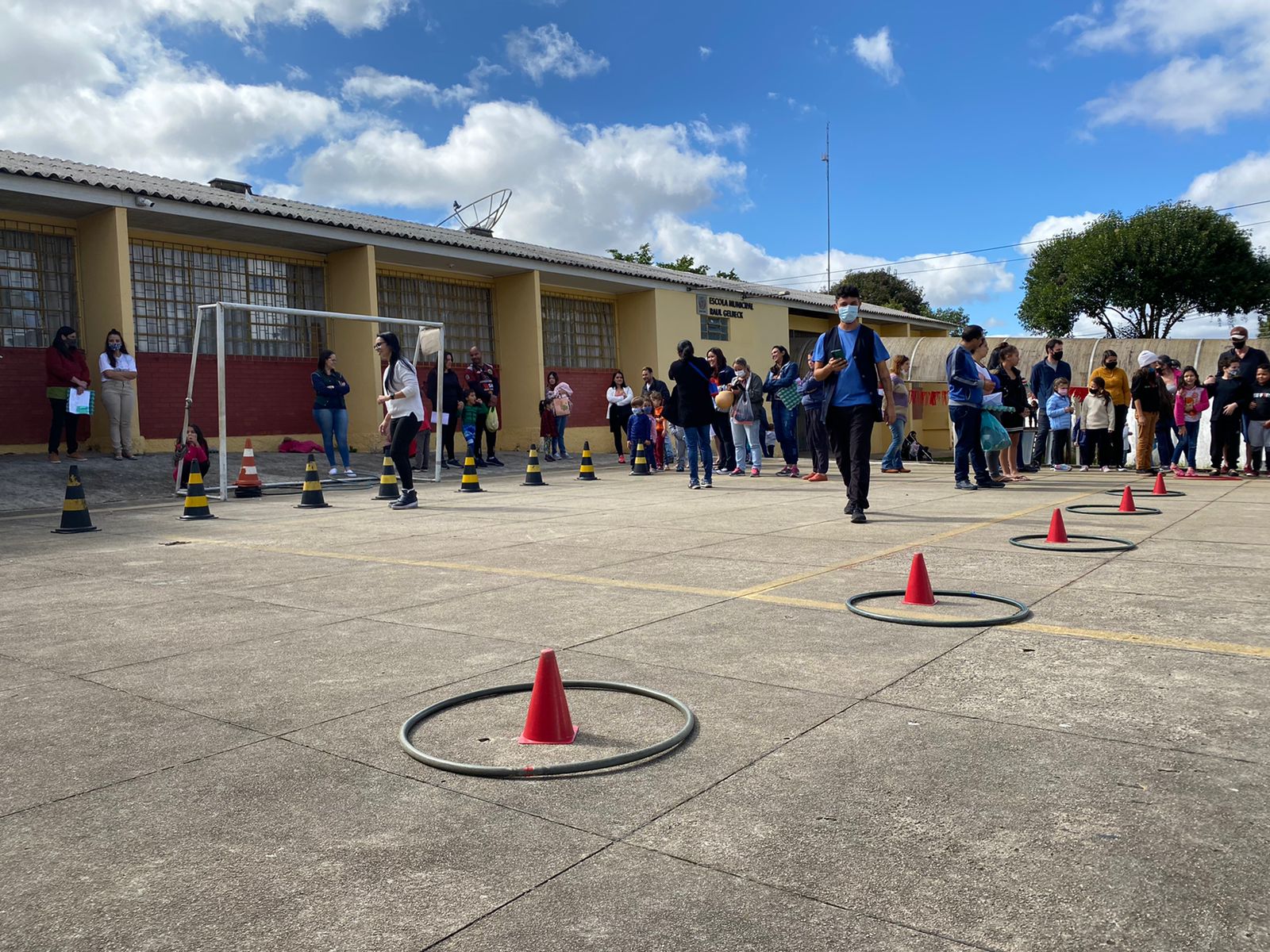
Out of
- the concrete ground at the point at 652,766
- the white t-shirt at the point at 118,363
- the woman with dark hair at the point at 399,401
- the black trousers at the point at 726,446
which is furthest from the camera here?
the black trousers at the point at 726,446

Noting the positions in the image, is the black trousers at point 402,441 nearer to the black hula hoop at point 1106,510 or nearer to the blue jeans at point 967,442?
the blue jeans at point 967,442

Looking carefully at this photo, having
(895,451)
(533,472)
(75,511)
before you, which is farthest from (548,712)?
(895,451)

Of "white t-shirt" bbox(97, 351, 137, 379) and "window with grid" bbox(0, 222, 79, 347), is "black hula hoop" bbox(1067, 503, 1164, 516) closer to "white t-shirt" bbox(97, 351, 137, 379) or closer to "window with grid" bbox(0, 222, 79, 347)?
"white t-shirt" bbox(97, 351, 137, 379)

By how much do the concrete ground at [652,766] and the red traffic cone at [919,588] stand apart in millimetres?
148

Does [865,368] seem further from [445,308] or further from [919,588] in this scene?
[445,308]

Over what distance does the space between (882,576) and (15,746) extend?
4.71 metres

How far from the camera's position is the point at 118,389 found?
49.6 ft

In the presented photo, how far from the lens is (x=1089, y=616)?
499 cm

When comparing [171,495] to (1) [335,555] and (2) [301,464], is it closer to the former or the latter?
(2) [301,464]

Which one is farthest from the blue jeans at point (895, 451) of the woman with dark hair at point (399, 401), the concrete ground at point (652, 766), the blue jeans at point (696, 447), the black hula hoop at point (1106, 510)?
the concrete ground at point (652, 766)

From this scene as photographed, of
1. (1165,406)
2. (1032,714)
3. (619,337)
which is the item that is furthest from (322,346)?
(1032,714)

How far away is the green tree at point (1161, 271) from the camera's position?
4581 centimetres

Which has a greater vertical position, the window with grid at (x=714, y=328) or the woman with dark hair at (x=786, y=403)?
the window with grid at (x=714, y=328)

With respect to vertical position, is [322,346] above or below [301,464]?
above
